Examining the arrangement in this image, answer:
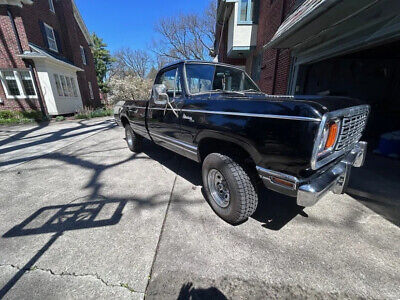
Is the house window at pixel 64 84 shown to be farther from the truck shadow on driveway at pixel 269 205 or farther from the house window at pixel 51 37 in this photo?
the truck shadow on driveway at pixel 269 205

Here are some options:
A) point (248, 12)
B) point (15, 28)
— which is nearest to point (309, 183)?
point (248, 12)

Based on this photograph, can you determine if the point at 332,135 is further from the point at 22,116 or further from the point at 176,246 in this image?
the point at 22,116

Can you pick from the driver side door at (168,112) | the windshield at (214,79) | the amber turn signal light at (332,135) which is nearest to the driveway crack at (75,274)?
the driver side door at (168,112)

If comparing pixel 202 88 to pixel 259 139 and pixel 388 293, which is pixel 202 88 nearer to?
pixel 259 139

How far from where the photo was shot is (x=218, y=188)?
2484 mm

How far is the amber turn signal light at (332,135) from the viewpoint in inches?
61.0

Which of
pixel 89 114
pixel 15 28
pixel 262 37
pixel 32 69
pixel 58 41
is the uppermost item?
pixel 58 41

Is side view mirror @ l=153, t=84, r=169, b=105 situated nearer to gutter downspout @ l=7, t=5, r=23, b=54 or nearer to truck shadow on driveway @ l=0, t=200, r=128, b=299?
truck shadow on driveway @ l=0, t=200, r=128, b=299

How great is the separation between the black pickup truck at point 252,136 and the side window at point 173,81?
2 cm

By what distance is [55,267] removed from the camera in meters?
1.75

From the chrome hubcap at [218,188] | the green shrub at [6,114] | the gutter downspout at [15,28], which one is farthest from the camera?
the green shrub at [6,114]

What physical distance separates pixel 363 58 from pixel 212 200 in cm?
775

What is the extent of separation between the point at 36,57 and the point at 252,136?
1372 cm

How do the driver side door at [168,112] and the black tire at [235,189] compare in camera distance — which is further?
the driver side door at [168,112]
